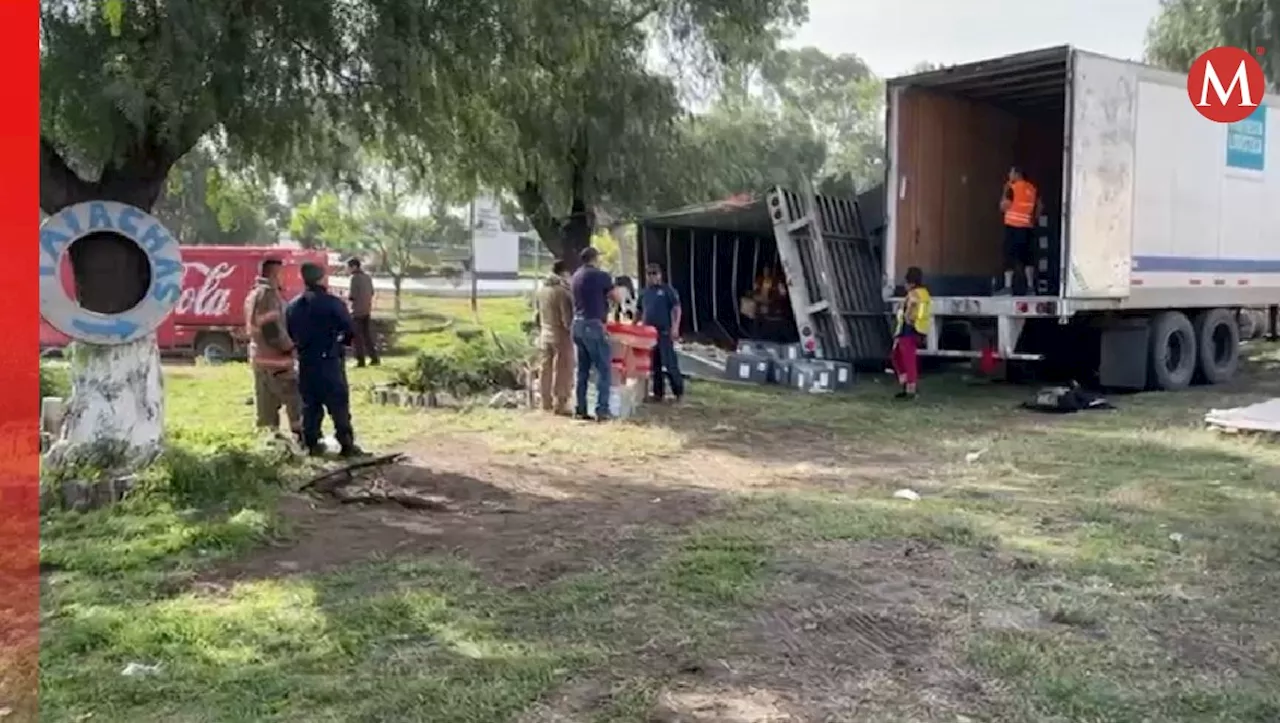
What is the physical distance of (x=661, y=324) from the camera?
13.0 meters

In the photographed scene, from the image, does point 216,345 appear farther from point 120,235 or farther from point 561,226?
point 120,235

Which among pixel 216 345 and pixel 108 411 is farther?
pixel 216 345

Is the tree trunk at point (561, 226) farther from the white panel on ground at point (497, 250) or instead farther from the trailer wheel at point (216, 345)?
the white panel on ground at point (497, 250)

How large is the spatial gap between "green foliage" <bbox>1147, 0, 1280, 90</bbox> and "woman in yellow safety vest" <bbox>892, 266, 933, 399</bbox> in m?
11.5

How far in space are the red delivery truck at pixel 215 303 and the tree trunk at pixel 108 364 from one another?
44.6ft

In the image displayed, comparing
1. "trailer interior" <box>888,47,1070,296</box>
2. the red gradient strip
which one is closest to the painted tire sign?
the red gradient strip

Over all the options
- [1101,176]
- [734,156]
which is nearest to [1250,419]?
[1101,176]

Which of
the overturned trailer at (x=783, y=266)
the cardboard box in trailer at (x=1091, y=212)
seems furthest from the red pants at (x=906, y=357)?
the overturned trailer at (x=783, y=266)

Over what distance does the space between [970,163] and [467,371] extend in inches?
269

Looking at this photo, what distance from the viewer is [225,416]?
12.0 meters

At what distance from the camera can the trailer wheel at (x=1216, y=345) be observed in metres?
14.9

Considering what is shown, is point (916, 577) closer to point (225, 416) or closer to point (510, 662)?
point (510, 662)

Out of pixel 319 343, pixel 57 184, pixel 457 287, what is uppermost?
pixel 57 184

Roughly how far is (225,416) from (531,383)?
10.2 feet
